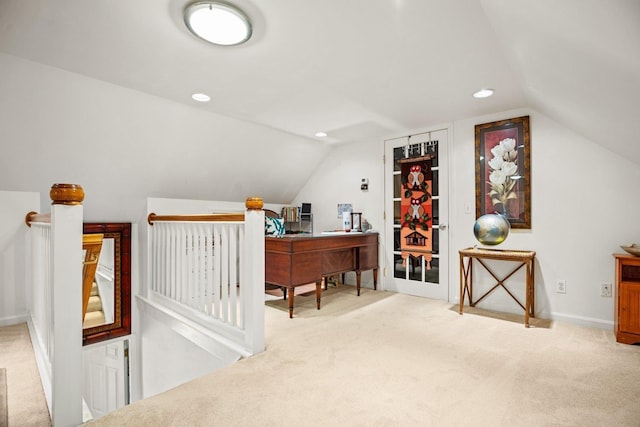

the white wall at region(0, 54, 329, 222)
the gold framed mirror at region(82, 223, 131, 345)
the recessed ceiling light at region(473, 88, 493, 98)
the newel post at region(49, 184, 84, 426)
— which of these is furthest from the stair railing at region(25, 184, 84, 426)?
the recessed ceiling light at region(473, 88, 493, 98)

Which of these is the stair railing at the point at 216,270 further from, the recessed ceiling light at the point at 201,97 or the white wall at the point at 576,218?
the white wall at the point at 576,218

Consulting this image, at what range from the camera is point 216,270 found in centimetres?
257

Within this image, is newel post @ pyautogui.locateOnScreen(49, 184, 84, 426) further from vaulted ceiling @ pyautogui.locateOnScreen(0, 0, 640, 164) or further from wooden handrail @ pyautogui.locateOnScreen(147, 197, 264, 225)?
vaulted ceiling @ pyautogui.locateOnScreen(0, 0, 640, 164)

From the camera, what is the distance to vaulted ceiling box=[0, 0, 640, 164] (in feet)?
5.07

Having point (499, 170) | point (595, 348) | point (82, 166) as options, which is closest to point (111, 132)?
point (82, 166)

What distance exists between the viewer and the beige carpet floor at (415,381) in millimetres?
1568

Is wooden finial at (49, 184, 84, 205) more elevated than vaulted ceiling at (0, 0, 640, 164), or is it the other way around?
vaulted ceiling at (0, 0, 640, 164)

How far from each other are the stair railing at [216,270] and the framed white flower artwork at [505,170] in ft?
8.24

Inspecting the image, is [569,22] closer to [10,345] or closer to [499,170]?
[499,170]

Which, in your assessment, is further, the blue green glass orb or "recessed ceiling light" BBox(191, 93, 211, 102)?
the blue green glass orb

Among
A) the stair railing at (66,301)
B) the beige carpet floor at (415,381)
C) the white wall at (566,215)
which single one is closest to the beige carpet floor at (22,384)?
the stair railing at (66,301)

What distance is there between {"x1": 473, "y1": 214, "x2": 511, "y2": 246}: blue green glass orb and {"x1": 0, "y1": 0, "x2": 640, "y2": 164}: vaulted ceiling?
1.01m

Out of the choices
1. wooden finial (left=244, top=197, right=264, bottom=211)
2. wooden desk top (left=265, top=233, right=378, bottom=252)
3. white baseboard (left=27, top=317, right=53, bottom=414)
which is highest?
wooden finial (left=244, top=197, right=264, bottom=211)

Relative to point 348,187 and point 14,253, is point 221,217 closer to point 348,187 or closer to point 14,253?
point 14,253
